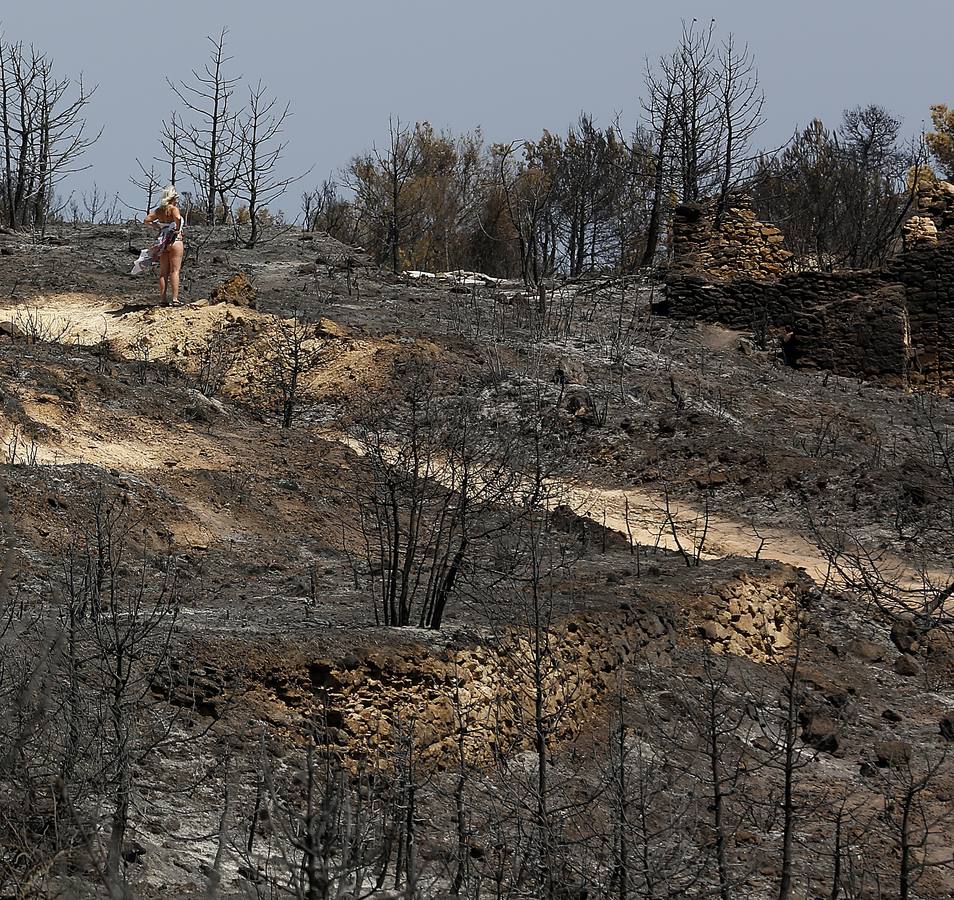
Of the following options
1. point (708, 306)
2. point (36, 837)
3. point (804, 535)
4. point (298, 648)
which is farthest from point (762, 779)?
point (708, 306)

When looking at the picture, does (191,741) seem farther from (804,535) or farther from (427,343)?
(427,343)

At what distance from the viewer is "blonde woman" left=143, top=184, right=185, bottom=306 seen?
15.6 metres

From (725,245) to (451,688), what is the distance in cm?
1574

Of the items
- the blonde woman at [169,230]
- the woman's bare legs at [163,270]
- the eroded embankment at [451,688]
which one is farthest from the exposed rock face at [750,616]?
the woman's bare legs at [163,270]

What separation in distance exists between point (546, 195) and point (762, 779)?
23.2m

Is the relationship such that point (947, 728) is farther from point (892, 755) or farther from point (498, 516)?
point (498, 516)

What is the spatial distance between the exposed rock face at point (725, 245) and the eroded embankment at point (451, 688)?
13.5 meters

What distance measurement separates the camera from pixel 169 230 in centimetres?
1574

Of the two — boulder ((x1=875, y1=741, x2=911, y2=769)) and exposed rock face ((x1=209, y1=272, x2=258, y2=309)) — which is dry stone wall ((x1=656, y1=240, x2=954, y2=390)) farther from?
boulder ((x1=875, y1=741, x2=911, y2=769))

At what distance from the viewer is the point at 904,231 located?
774 inches

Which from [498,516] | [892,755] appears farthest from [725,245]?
[892,755]

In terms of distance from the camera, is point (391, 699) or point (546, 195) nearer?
point (391, 699)

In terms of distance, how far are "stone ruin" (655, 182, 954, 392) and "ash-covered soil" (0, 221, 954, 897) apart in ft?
1.54

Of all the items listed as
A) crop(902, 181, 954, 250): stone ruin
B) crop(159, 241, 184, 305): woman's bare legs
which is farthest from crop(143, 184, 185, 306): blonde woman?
crop(902, 181, 954, 250): stone ruin
